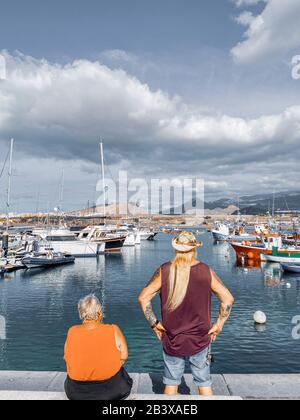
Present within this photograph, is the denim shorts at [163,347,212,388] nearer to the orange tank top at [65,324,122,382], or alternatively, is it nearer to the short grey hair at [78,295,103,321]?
the orange tank top at [65,324,122,382]

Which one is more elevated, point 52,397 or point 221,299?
point 221,299

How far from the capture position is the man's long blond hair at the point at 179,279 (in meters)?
4.48

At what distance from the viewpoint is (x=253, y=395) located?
5059 millimetres

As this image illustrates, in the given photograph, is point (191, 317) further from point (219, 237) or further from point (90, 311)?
point (219, 237)

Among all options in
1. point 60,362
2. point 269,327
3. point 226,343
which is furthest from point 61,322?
point 269,327

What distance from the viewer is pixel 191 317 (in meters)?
4.53

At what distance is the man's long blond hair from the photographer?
14.7 ft

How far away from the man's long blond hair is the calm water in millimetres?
10887

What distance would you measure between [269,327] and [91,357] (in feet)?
60.1

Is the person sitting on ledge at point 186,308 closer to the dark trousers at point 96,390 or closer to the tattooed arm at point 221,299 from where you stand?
the tattooed arm at point 221,299

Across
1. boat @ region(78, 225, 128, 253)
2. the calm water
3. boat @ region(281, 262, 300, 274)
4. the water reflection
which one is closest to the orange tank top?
the calm water

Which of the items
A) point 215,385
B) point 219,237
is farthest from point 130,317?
point 219,237

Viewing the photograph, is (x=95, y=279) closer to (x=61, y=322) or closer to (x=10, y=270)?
(x=10, y=270)

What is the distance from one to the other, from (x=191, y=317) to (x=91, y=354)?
1296mm
